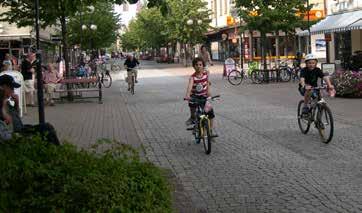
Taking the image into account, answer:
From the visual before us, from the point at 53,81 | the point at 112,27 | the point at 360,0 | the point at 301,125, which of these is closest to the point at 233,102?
the point at 53,81

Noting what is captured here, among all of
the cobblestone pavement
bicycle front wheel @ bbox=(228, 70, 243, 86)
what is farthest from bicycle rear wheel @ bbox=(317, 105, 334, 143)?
bicycle front wheel @ bbox=(228, 70, 243, 86)

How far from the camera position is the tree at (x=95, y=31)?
163 feet

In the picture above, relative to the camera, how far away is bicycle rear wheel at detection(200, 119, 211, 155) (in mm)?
9984

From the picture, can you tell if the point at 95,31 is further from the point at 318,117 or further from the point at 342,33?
the point at 318,117

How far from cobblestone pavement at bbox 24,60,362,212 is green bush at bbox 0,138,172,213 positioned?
1.95m

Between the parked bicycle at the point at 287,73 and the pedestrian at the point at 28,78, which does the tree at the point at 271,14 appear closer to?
the parked bicycle at the point at 287,73

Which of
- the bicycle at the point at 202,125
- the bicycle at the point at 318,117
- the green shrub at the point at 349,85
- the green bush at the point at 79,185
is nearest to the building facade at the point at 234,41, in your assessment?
the green shrub at the point at 349,85

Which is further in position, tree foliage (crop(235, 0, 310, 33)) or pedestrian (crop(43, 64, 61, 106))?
tree foliage (crop(235, 0, 310, 33))

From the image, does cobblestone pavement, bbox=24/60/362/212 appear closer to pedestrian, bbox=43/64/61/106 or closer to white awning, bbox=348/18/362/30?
pedestrian, bbox=43/64/61/106

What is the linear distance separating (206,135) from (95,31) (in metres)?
42.5

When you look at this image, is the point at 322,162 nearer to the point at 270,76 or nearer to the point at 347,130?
the point at 347,130

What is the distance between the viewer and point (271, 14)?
94.5 feet

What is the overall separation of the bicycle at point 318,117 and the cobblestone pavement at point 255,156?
188 mm

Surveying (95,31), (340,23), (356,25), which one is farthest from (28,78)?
(95,31)
